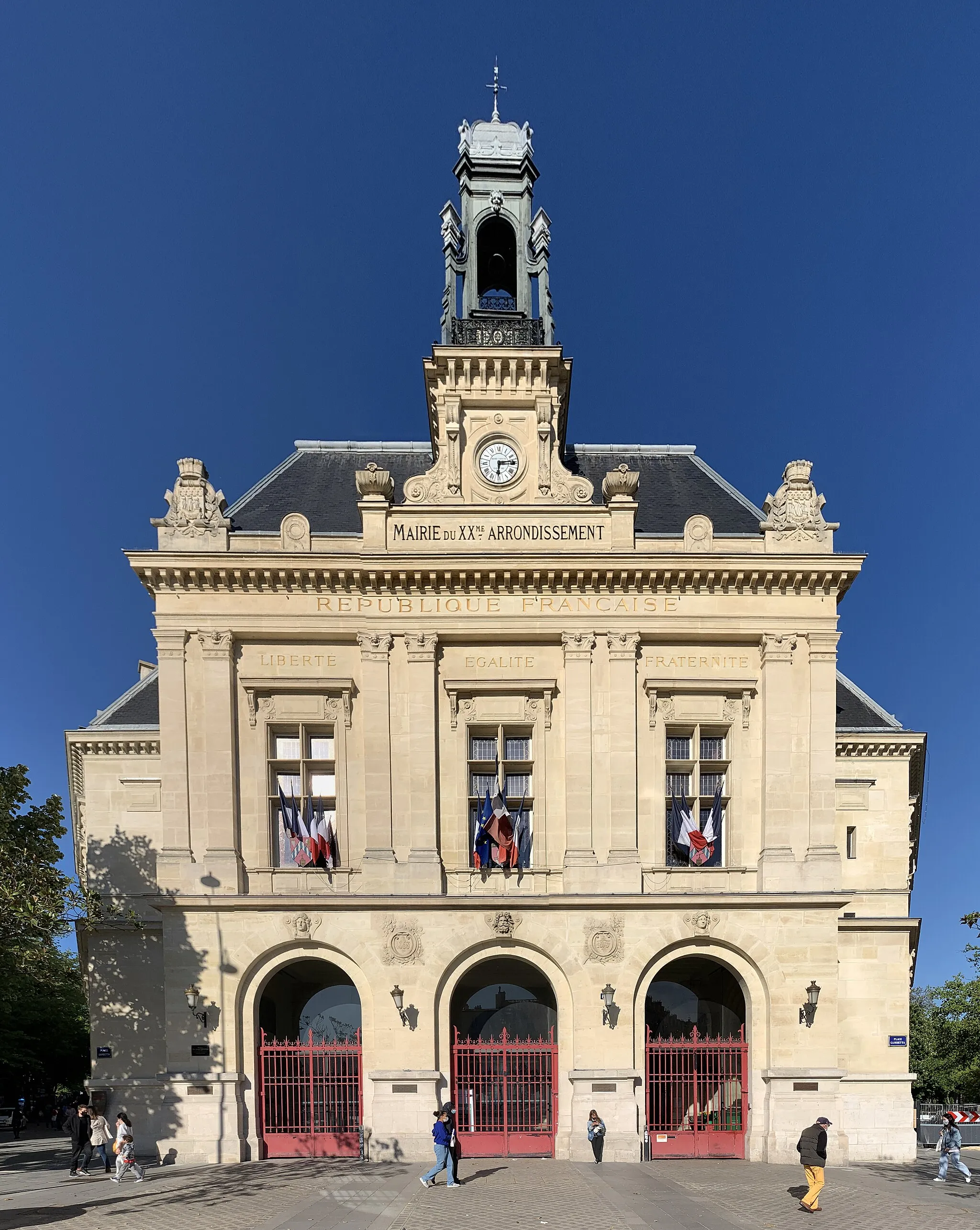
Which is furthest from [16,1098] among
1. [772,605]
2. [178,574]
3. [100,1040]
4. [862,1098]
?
[772,605]

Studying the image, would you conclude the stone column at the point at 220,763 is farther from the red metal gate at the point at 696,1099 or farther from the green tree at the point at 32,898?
the red metal gate at the point at 696,1099

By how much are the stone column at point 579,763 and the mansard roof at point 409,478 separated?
4228 mm

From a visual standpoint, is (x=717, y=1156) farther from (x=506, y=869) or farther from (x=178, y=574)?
(x=178, y=574)

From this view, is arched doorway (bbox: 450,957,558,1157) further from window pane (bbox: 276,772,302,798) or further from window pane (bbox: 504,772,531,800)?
window pane (bbox: 276,772,302,798)

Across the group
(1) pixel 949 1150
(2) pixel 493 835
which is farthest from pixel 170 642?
(1) pixel 949 1150

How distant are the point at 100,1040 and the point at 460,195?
2790cm

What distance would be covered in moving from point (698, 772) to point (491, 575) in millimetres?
7837

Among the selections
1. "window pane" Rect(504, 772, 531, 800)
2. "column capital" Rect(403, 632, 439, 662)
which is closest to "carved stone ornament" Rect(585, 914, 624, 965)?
"window pane" Rect(504, 772, 531, 800)

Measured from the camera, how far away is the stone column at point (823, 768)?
25000mm

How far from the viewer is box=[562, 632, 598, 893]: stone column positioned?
24.9m

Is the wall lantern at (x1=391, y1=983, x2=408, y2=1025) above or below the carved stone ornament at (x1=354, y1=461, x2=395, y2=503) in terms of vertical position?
below

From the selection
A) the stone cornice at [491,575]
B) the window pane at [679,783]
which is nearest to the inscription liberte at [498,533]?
the stone cornice at [491,575]

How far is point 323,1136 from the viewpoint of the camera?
79.3 feet

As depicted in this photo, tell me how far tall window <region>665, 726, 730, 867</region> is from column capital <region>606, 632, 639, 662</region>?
231 centimetres
